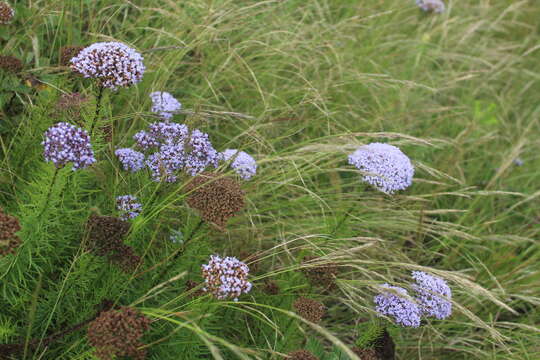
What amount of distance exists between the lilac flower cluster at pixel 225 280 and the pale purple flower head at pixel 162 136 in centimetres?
62

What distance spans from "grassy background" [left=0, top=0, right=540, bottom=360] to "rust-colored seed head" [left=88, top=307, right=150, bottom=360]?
0.16 metres

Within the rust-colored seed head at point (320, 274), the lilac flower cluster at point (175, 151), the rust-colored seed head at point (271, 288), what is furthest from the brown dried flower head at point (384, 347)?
the lilac flower cluster at point (175, 151)

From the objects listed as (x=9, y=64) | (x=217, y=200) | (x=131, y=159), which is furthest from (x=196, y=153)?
(x=9, y=64)

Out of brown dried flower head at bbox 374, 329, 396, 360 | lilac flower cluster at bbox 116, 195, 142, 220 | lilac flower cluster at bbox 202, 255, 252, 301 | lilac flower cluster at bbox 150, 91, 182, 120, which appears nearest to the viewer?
lilac flower cluster at bbox 202, 255, 252, 301

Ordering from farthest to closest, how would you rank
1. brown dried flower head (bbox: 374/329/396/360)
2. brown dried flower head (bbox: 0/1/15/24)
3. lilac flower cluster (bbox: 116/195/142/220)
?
brown dried flower head (bbox: 0/1/15/24) < brown dried flower head (bbox: 374/329/396/360) < lilac flower cluster (bbox: 116/195/142/220)

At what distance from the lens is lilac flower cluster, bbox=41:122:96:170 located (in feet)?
5.40

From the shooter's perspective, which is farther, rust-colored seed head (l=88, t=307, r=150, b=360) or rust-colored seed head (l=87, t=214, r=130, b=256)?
rust-colored seed head (l=87, t=214, r=130, b=256)

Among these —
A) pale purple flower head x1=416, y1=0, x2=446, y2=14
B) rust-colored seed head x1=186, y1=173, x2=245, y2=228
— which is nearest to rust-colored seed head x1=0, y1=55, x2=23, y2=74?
rust-colored seed head x1=186, y1=173, x2=245, y2=228

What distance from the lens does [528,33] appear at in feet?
20.5

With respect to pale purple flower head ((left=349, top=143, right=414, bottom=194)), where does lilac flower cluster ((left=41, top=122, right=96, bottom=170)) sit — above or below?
above

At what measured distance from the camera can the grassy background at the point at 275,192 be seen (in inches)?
81.9

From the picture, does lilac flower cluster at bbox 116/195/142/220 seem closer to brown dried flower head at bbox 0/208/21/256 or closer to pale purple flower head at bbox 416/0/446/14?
brown dried flower head at bbox 0/208/21/256

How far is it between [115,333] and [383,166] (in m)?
1.40

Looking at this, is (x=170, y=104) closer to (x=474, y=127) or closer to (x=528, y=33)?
(x=474, y=127)
